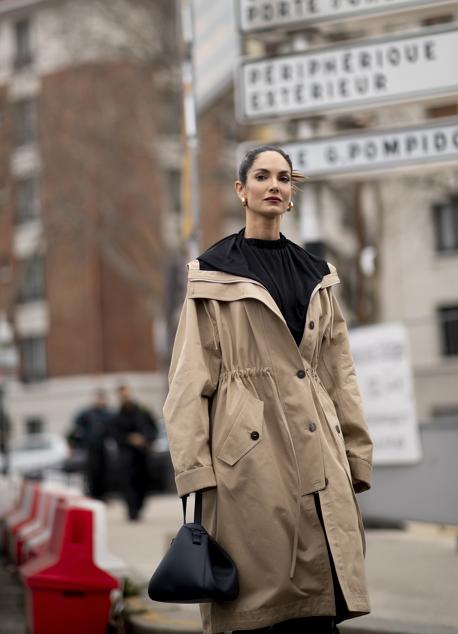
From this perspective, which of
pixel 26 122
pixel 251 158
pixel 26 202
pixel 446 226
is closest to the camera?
pixel 251 158

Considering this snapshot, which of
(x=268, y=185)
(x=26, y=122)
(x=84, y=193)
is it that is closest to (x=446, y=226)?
(x=84, y=193)

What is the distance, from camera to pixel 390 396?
10586 mm

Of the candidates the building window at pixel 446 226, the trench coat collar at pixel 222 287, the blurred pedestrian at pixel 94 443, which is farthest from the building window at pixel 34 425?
the trench coat collar at pixel 222 287

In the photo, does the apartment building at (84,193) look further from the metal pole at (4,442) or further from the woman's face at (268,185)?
the woman's face at (268,185)

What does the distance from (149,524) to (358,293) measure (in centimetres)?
573

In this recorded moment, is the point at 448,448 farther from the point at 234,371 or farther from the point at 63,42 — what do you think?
the point at 63,42

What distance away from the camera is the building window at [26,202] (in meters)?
54.0

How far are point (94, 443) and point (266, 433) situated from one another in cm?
1539

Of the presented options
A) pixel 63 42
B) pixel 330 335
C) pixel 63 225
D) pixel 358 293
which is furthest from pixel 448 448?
pixel 63 225

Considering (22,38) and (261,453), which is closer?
(261,453)

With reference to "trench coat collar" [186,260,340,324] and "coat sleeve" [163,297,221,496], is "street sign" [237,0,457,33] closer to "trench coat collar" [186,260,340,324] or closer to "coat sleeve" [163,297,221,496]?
"trench coat collar" [186,260,340,324]

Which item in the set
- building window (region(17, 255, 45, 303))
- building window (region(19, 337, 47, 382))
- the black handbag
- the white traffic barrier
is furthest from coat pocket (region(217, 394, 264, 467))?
building window (region(19, 337, 47, 382))

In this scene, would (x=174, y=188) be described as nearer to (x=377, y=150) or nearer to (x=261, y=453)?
(x=377, y=150)

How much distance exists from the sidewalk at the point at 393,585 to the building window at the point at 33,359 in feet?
142
